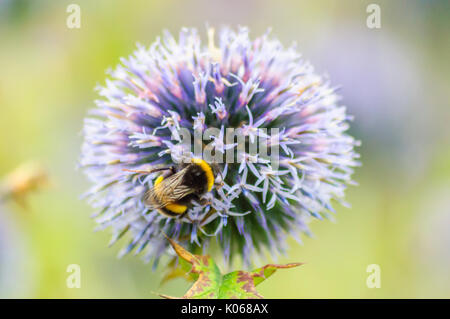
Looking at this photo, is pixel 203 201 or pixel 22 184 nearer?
pixel 203 201

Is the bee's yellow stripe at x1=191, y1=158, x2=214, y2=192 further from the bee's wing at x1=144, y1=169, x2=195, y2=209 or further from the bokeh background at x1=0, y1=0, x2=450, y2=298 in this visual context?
the bokeh background at x1=0, y1=0, x2=450, y2=298

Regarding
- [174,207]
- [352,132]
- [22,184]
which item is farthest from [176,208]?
[352,132]

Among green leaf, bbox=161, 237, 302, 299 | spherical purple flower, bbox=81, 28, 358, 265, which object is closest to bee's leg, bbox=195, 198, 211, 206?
spherical purple flower, bbox=81, 28, 358, 265

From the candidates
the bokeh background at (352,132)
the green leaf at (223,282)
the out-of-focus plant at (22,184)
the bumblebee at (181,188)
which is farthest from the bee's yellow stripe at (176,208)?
the bokeh background at (352,132)

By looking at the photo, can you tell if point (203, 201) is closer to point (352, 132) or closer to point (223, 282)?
point (223, 282)

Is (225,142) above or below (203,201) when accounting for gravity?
above

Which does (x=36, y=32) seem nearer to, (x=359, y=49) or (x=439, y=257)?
(x=359, y=49)

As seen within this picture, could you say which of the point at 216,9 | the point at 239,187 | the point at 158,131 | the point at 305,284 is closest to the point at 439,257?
the point at 305,284
